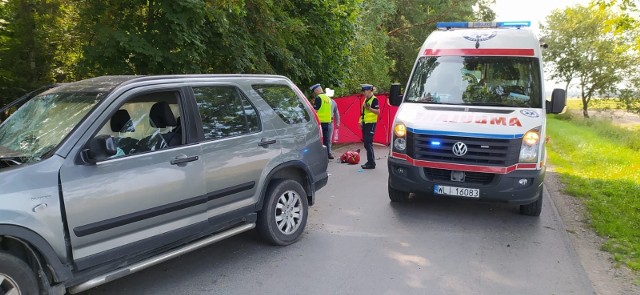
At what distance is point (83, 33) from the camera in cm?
772

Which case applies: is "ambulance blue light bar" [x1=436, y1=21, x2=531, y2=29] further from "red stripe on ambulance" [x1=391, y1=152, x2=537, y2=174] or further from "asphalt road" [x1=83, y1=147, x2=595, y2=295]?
"asphalt road" [x1=83, y1=147, x2=595, y2=295]

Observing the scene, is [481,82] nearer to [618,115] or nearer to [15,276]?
[15,276]

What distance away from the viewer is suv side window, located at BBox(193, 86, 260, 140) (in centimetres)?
436

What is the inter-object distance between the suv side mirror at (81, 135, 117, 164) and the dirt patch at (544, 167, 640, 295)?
168 inches

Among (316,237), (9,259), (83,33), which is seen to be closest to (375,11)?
(83,33)

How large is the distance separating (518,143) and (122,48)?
596cm

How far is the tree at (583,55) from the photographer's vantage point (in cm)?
3819

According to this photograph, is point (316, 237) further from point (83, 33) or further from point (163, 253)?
point (83, 33)

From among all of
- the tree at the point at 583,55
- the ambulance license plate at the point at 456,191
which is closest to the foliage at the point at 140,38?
the ambulance license plate at the point at 456,191

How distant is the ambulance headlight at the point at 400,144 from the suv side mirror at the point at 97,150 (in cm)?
399

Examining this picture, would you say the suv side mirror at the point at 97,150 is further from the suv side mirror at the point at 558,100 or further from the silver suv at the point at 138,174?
the suv side mirror at the point at 558,100

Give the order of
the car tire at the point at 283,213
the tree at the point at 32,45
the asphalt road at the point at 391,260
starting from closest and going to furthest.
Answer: the asphalt road at the point at 391,260
the car tire at the point at 283,213
the tree at the point at 32,45

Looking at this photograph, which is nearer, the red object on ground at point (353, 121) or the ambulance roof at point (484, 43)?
the ambulance roof at point (484, 43)

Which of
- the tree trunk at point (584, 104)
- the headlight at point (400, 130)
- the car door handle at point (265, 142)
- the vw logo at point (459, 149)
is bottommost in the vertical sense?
the tree trunk at point (584, 104)
